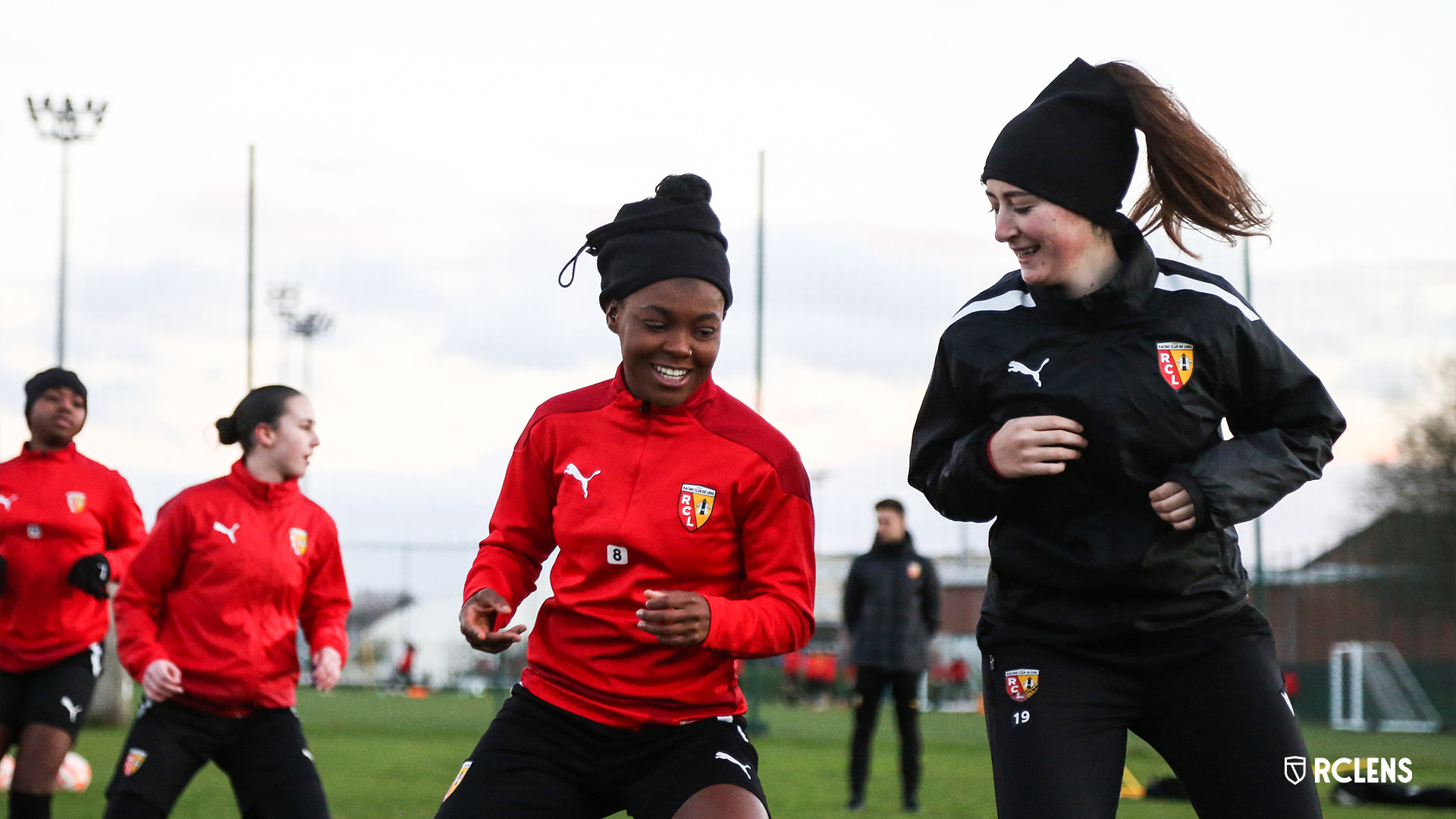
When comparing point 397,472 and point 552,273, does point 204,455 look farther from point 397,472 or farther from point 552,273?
point 552,273

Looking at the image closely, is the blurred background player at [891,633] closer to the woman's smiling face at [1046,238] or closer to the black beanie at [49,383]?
the black beanie at [49,383]

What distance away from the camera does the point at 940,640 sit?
3028cm

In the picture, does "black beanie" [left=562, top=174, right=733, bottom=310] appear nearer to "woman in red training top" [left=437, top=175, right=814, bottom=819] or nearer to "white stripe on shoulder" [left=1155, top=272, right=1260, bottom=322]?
"woman in red training top" [left=437, top=175, right=814, bottom=819]

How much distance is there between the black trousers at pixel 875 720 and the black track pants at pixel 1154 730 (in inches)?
254

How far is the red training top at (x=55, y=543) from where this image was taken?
646cm

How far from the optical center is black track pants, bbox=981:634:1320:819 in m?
2.97

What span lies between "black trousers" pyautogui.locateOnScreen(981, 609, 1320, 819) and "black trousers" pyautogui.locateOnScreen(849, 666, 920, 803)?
6.46m

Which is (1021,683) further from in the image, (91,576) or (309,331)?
(309,331)

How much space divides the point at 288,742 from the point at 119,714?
11.9 meters

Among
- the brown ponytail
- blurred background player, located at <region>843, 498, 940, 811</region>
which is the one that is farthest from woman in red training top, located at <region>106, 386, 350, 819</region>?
blurred background player, located at <region>843, 498, 940, 811</region>

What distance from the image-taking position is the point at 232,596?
5168 mm

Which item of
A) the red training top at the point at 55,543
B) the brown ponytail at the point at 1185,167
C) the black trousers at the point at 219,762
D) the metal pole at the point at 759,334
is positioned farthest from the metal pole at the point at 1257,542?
the brown ponytail at the point at 1185,167

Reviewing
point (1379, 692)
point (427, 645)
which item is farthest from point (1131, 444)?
point (427, 645)

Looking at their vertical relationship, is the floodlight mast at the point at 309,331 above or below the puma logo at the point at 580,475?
above
